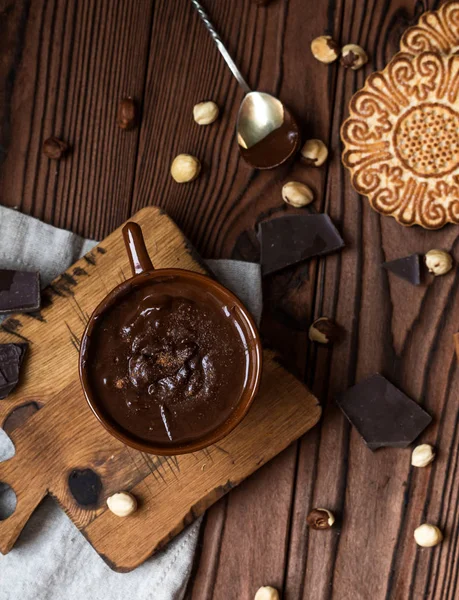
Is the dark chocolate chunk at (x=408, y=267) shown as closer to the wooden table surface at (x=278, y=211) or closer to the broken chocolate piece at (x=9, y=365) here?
the wooden table surface at (x=278, y=211)

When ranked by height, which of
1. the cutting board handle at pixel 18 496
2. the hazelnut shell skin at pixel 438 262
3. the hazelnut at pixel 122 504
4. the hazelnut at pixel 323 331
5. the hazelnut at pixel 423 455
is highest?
the hazelnut shell skin at pixel 438 262

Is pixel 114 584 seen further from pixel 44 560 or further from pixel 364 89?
pixel 364 89

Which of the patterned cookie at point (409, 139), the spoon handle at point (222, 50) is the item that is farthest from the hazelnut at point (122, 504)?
the spoon handle at point (222, 50)

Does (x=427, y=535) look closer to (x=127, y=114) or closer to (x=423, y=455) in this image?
(x=423, y=455)

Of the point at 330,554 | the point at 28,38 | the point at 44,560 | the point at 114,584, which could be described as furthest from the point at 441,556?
the point at 28,38

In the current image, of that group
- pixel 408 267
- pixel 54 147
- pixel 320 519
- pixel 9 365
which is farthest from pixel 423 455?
pixel 54 147

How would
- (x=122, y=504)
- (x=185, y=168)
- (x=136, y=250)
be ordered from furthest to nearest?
1. (x=185, y=168)
2. (x=122, y=504)
3. (x=136, y=250)
